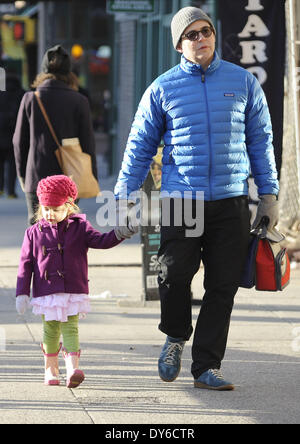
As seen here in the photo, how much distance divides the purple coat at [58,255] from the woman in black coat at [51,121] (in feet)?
6.48

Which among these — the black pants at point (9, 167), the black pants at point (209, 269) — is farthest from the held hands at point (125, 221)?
the black pants at point (9, 167)

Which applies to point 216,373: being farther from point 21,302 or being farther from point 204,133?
point 204,133

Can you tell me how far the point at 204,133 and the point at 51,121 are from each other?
251 centimetres

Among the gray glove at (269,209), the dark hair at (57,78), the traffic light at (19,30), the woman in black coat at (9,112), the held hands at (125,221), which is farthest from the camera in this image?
the traffic light at (19,30)

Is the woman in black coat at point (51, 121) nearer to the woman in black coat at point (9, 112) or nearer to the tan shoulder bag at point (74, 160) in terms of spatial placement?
the tan shoulder bag at point (74, 160)

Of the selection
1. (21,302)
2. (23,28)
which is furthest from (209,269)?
(23,28)

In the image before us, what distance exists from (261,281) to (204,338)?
45 cm

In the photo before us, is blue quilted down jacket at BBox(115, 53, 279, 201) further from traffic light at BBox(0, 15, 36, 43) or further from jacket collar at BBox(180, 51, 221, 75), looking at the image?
traffic light at BBox(0, 15, 36, 43)

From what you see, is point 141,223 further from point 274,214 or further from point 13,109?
point 13,109

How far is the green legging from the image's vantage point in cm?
632

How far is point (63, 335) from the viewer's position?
20.9 ft

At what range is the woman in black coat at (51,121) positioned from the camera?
332 inches

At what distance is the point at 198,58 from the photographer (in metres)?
6.21
